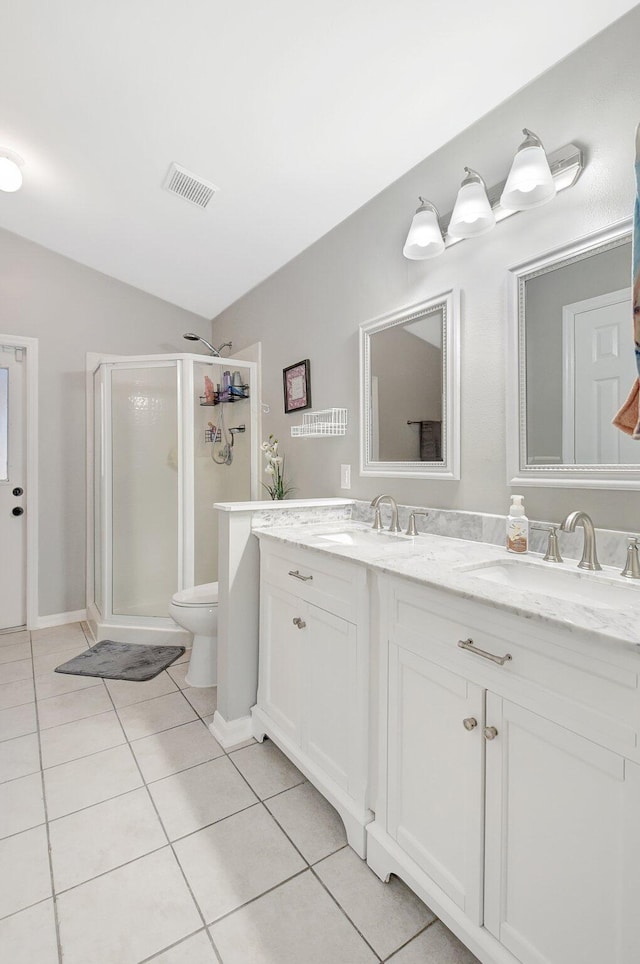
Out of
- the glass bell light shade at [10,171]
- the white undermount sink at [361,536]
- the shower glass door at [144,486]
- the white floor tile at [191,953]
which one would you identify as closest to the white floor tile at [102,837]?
the white floor tile at [191,953]

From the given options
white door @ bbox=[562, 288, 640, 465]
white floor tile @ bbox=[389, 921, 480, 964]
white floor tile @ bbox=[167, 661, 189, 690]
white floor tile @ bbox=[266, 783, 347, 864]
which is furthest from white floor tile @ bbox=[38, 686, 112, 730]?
white door @ bbox=[562, 288, 640, 465]

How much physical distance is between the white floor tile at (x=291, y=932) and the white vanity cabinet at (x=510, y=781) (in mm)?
177

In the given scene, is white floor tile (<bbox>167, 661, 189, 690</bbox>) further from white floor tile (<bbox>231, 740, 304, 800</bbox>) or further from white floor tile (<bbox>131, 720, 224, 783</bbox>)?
white floor tile (<bbox>231, 740, 304, 800</bbox>)

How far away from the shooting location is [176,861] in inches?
52.6

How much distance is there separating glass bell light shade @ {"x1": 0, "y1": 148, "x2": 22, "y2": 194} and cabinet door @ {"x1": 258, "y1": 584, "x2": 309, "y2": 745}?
8.14ft

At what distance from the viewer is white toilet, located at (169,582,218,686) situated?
92.5 inches

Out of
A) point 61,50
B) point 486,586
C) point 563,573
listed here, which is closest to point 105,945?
point 486,586

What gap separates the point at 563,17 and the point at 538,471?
129 centimetres

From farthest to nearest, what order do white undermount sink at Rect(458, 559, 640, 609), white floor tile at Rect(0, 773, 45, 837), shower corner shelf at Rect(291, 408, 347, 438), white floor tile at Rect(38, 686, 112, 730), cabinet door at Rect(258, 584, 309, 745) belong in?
shower corner shelf at Rect(291, 408, 347, 438), white floor tile at Rect(38, 686, 112, 730), cabinet door at Rect(258, 584, 309, 745), white floor tile at Rect(0, 773, 45, 837), white undermount sink at Rect(458, 559, 640, 609)

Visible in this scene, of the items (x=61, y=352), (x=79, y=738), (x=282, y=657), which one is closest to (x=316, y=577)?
(x=282, y=657)

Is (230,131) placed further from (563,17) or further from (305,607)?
(305,607)

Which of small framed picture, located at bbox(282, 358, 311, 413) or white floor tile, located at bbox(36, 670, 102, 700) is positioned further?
small framed picture, located at bbox(282, 358, 311, 413)

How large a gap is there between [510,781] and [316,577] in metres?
0.77

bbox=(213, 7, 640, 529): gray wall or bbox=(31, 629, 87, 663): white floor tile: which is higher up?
bbox=(213, 7, 640, 529): gray wall
